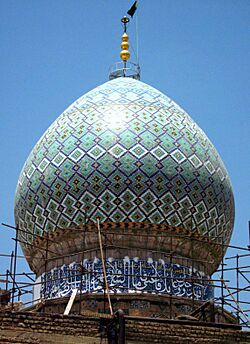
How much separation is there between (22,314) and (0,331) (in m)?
0.30

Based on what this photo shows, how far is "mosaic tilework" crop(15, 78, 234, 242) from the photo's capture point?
13078 millimetres

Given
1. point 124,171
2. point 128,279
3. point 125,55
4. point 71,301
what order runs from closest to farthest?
point 71,301 → point 128,279 → point 124,171 → point 125,55

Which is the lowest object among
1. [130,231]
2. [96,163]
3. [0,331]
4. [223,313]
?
[0,331]

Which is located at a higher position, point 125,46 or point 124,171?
point 125,46

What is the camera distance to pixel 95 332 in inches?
402

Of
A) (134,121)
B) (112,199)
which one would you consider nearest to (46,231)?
(112,199)

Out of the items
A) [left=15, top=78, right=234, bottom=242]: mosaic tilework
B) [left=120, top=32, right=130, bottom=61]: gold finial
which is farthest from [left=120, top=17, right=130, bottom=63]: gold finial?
[left=15, top=78, right=234, bottom=242]: mosaic tilework

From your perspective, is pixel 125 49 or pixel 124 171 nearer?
pixel 124 171

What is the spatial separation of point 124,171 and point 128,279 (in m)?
1.54

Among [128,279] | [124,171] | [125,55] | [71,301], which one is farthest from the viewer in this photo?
[125,55]

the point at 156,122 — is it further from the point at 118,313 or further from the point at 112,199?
Result: the point at 118,313

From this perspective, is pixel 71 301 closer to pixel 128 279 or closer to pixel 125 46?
pixel 128 279

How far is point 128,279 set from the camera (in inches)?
500

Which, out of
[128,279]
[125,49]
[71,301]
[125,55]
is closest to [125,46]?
[125,49]
